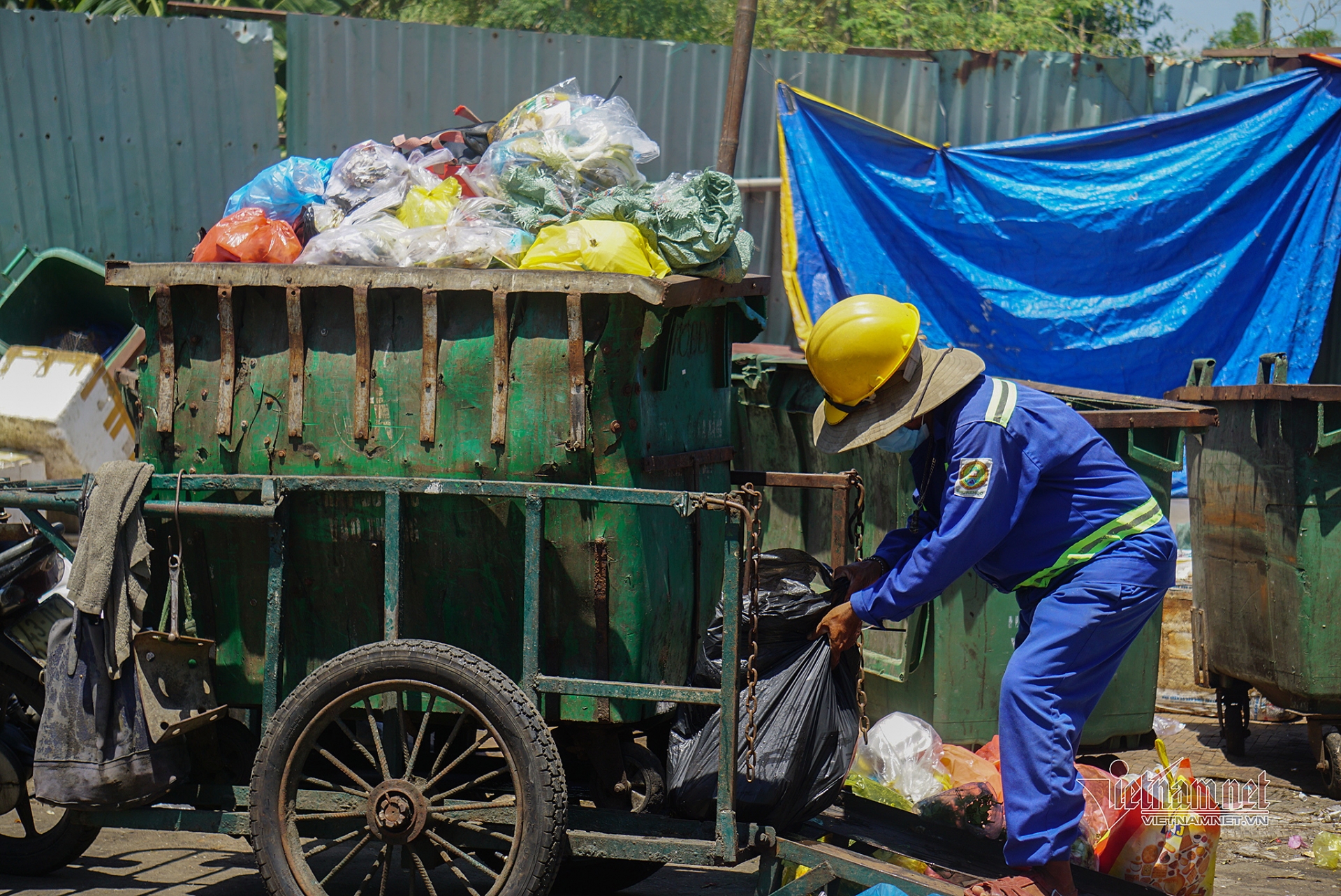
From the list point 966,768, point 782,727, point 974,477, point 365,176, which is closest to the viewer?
point 974,477

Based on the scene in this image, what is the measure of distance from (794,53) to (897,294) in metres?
1.61

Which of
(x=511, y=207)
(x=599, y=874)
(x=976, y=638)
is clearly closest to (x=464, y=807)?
(x=599, y=874)

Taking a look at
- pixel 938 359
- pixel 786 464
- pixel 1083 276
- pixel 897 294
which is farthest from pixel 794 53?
pixel 938 359

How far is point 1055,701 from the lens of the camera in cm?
295

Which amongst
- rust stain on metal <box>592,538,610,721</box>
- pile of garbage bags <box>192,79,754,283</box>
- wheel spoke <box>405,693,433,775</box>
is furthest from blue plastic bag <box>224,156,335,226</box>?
wheel spoke <box>405,693,433,775</box>

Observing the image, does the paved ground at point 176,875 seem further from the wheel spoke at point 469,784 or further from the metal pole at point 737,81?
the metal pole at point 737,81

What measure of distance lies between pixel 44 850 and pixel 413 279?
2.23 metres

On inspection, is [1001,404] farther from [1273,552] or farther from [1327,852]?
[1273,552]

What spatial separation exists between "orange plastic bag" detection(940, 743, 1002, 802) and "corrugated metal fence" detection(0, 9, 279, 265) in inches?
196

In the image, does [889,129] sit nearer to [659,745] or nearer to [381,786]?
[659,745]

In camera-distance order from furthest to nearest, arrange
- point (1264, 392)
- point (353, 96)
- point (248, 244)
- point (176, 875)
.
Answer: point (353, 96) < point (1264, 392) < point (176, 875) < point (248, 244)

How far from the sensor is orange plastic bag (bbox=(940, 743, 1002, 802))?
14.2 ft

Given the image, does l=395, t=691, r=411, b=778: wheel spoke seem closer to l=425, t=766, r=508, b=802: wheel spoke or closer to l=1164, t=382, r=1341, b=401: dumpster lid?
l=425, t=766, r=508, b=802: wheel spoke

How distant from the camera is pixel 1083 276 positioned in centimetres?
700
